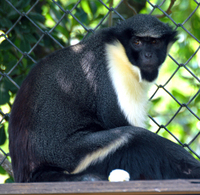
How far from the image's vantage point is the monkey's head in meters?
2.60

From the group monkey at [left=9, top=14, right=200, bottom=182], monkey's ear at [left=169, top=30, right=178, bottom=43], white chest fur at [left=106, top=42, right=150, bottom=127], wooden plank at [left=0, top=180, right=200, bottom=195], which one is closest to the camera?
wooden plank at [left=0, top=180, right=200, bottom=195]

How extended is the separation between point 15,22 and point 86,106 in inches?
55.2

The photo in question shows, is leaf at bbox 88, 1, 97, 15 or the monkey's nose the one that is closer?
the monkey's nose

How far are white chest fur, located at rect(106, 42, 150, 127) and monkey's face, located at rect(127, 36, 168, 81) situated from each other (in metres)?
0.05

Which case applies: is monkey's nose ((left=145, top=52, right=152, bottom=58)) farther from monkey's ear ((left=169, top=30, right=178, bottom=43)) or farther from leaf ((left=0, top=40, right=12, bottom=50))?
leaf ((left=0, top=40, right=12, bottom=50))

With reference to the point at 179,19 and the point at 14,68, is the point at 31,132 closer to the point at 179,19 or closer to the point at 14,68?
the point at 14,68

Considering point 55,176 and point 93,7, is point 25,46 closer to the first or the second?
point 93,7

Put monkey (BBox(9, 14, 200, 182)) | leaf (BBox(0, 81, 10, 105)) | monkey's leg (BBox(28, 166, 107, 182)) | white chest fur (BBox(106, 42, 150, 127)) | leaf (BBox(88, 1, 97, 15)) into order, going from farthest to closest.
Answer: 1. leaf (BBox(88, 1, 97, 15))
2. leaf (BBox(0, 81, 10, 105))
3. white chest fur (BBox(106, 42, 150, 127))
4. monkey (BBox(9, 14, 200, 182))
5. monkey's leg (BBox(28, 166, 107, 182))

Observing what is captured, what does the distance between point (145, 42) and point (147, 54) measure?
0.11 meters

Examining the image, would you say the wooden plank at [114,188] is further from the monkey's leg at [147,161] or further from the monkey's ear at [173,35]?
the monkey's ear at [173,35]

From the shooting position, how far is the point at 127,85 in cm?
264

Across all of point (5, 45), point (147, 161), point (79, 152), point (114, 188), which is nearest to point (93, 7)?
point (5, 45)

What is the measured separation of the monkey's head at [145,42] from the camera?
8.53 feet

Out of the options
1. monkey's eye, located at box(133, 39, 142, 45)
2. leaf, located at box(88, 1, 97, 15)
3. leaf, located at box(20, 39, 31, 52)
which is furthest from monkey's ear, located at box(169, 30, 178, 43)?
leaf, located at box(20, 39, 31, 52)
